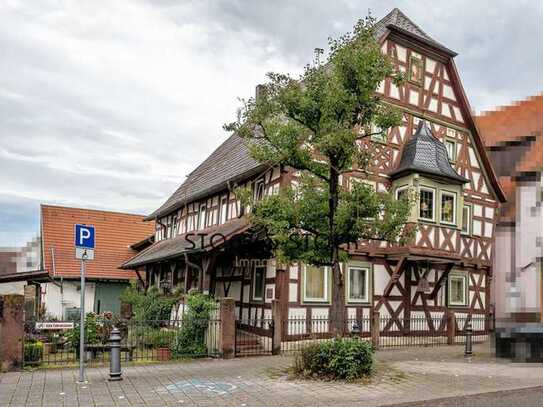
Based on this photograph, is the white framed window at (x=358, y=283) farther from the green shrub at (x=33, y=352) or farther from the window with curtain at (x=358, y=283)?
the green shrub at (x=33, y=352)

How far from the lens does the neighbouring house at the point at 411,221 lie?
1797 cm

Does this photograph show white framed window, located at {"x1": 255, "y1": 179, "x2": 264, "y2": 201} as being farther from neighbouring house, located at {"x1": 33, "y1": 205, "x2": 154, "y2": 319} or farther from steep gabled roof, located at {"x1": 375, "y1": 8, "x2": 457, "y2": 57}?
neighbouring house, located at {"x1": 33, "y1": 205, "x2": 154, "y2": 319}

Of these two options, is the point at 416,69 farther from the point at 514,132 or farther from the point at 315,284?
the point at 514,132

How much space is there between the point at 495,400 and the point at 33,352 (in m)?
9.67

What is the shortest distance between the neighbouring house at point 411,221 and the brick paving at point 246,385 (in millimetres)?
4258

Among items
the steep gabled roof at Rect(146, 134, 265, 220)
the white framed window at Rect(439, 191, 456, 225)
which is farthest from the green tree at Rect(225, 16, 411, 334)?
A: the white framed window at Rect(439, 191, 456, 225)

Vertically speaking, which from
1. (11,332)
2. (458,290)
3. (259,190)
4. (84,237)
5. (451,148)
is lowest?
(11,332)

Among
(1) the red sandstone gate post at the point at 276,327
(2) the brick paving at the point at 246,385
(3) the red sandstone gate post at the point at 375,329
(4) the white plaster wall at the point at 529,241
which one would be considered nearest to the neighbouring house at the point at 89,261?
(1) the red sandstone gate post at the point at 276,327

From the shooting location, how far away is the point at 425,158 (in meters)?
19.8

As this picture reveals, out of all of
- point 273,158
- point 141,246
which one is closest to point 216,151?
point 141,246

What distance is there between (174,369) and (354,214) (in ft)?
17.3

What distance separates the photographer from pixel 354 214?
12219mm

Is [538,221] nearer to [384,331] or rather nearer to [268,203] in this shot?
[384,331]

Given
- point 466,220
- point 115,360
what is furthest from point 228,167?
point 115,360
